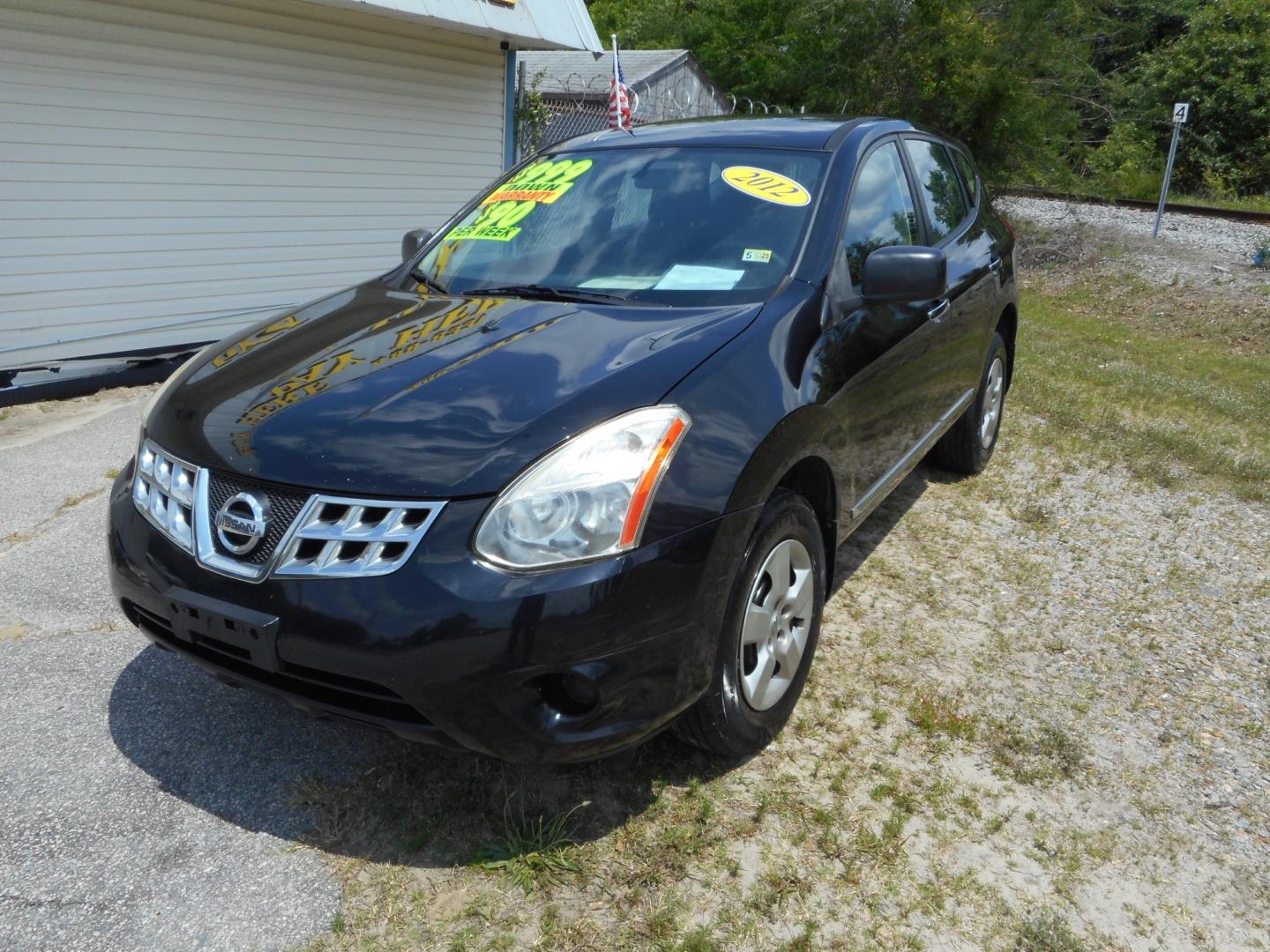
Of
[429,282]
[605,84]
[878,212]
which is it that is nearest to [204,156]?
[429,282]

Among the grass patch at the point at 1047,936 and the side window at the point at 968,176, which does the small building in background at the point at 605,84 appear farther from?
the grass patch at the point at 1047,936

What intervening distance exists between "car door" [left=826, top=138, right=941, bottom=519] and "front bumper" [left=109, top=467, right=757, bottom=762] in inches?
36.8

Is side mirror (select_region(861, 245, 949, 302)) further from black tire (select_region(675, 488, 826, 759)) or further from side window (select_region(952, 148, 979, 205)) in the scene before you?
side window (select_region(952, 148, 979, 205))

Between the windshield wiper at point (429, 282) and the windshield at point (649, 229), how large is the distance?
1 cm

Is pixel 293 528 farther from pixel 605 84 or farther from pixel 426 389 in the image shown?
pixel 605 84

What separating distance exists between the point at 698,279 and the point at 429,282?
102cm

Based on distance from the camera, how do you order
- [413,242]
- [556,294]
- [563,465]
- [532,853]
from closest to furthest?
[563,465], [532,853], [556,294], [413,242]

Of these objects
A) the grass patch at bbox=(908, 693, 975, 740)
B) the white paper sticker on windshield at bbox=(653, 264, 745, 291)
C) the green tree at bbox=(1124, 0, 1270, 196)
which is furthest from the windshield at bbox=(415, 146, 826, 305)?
the green tree at bbox=(1124, 0, 1270, 196)

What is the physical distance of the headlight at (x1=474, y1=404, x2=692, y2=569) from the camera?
2059 mm

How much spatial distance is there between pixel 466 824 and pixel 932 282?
210 centimetres

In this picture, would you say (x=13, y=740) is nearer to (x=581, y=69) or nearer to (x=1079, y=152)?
(x=1079, y=152)

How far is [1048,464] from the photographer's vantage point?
562cm

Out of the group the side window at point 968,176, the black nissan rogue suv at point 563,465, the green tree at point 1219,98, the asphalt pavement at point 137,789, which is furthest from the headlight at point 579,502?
the green tree at point 1219,98

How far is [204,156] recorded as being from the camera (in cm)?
768
